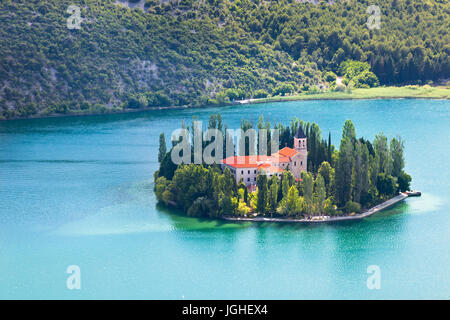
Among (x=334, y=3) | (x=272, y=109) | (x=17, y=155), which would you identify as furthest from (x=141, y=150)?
(x=334, y=3)

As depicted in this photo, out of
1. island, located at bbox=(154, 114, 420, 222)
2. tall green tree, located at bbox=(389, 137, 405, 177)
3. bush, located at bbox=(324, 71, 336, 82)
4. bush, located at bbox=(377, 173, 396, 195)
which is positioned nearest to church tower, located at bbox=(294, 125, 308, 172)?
island, located at bbox=(154, 114, 420, 222)

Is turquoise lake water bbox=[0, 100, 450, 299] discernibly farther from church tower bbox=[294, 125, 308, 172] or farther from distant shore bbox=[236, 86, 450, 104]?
distant shore bbox=[236, 86, 450, 104]

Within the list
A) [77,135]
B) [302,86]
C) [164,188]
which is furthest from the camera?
[302,86]

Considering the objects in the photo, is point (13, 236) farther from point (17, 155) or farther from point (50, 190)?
point (17, 155)

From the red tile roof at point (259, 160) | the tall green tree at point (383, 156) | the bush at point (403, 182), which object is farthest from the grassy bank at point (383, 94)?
the red tile roof at point (259, 160)

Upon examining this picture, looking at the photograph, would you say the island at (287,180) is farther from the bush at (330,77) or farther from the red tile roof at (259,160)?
the bush at (330,77)
